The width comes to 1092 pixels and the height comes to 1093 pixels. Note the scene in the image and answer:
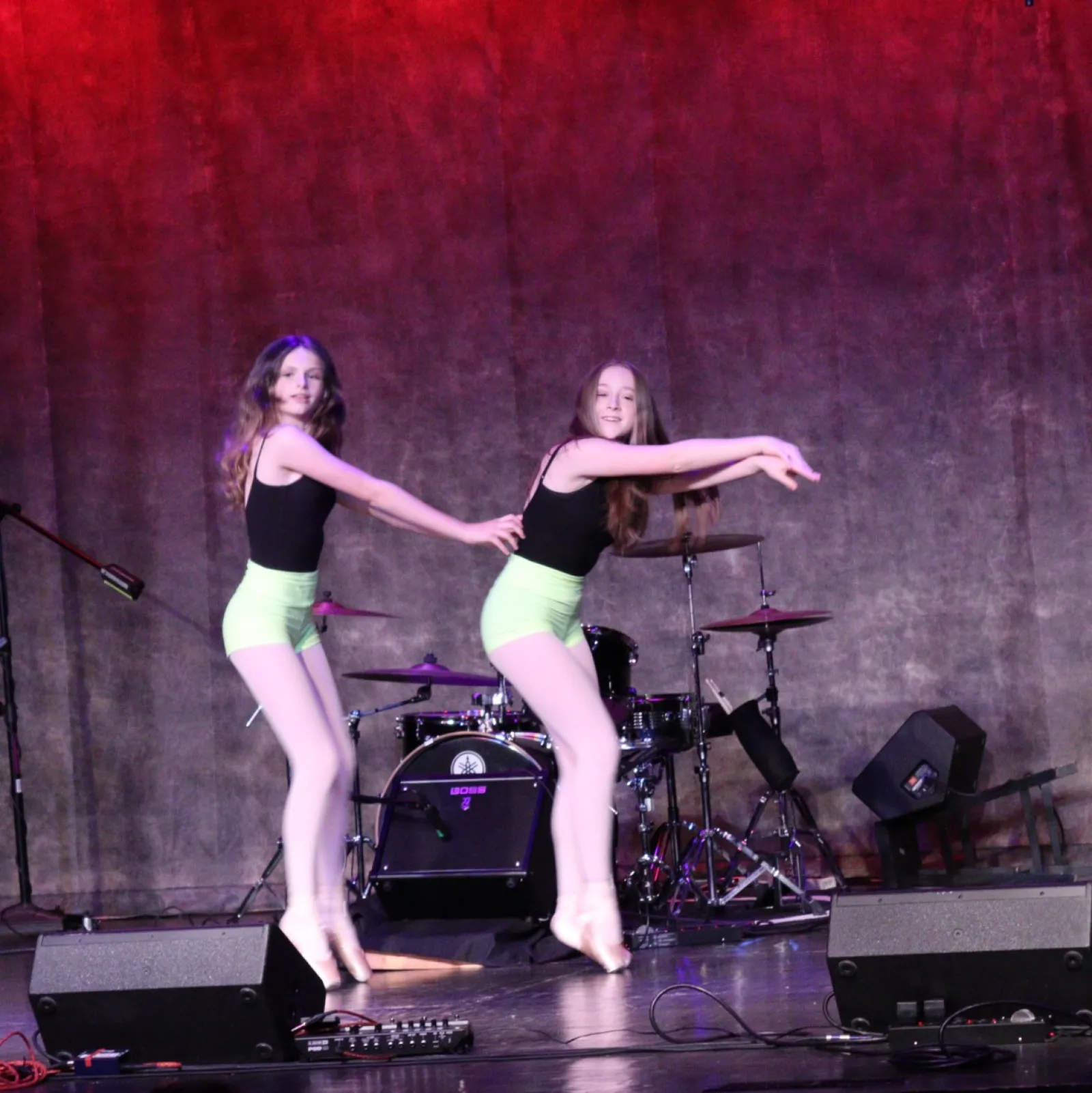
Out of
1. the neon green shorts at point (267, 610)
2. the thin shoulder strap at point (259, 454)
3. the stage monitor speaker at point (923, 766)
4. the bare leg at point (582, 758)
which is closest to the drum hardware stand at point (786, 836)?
the stage monitor speaker at point (923, 766)

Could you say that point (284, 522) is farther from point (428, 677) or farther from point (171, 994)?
point (428, 677)

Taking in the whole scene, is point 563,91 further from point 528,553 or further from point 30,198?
point 528,553

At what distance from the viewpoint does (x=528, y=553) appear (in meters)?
4.53

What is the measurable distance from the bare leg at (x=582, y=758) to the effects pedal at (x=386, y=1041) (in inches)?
50.1

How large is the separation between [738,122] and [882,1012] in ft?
19.1

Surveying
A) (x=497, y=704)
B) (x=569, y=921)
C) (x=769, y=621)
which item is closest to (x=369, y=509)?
(x=569, y=921)

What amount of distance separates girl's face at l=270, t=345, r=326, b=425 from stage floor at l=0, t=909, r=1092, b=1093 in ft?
5.84

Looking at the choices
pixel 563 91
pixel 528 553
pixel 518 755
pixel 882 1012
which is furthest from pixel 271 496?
pixel 563 91

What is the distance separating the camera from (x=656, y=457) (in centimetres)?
432

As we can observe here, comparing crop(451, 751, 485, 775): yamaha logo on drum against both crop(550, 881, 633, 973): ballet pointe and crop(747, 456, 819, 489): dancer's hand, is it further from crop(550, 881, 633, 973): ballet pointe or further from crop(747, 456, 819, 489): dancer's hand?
crop(747, 456, 819, 489): dancer's hand

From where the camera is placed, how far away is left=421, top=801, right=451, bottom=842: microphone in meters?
5.46

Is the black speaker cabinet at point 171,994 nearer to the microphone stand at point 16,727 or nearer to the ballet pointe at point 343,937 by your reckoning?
the ballet pointe at point 343,937

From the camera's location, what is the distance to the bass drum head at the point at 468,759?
5500 mm

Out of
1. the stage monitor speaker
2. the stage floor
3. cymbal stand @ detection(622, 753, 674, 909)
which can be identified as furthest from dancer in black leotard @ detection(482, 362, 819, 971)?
the stage monitor speaker
